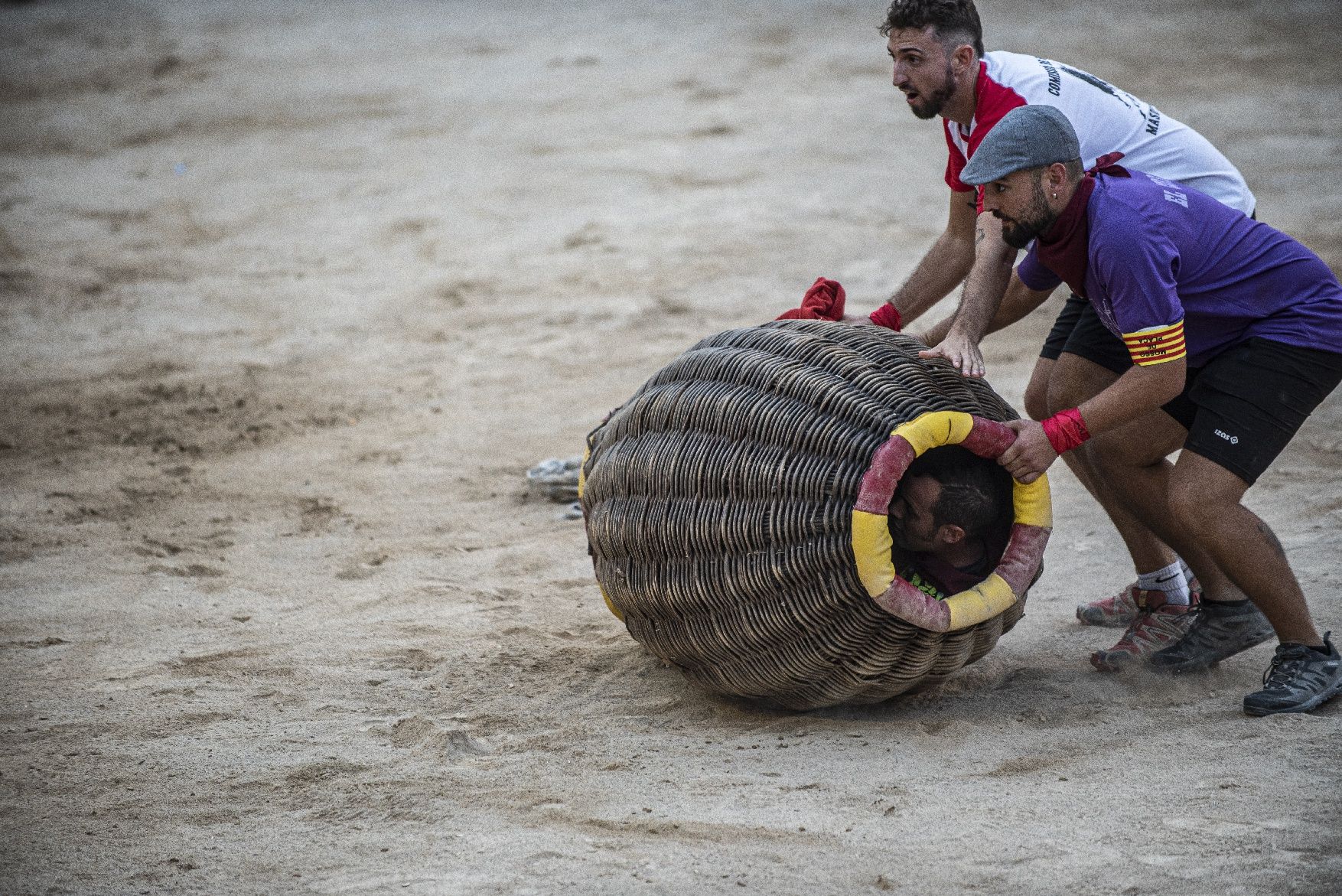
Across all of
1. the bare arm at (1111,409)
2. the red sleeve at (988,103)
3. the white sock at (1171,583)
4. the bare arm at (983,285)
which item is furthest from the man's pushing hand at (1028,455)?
the white sock at (1171,583)

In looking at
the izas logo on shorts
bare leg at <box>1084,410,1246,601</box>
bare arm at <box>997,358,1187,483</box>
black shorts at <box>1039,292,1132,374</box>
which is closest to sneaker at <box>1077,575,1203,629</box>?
bare leg at <box>1084,410,1246,601</box>

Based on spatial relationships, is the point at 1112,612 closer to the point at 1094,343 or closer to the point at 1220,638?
the point at 1220,638

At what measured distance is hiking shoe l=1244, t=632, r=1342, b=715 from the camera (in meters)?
3.53

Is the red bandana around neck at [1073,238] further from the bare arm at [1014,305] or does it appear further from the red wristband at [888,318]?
the red wristband at [888,318]

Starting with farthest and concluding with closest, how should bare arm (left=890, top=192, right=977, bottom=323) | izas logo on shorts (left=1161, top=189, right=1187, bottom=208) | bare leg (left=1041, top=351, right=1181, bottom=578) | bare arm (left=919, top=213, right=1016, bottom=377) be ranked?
1. bare arm (left=890, top=192, right=977, bottom=323)
2. bare leg (left=1041, top=351, right=1181, bottom=578)
3. bare arm (left=919, top=213, right=1016, bottom=377)
4. izas logo on shorts (left=1161, top=189, right=1187, bottom=208)

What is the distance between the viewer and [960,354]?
359cm

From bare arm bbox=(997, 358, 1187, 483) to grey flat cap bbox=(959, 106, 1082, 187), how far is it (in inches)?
23.2

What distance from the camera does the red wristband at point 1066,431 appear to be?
3348 millimetres

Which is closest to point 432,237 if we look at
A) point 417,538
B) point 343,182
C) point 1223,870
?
point 343,182

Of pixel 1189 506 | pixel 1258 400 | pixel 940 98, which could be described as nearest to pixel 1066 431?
pixel 1189 506

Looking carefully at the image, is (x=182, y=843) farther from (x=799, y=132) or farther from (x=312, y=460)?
(x=799, y=132)

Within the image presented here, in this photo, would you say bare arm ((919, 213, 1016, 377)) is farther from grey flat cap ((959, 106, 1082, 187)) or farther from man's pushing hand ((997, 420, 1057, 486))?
grey flat cap ((959, 106, 1082, 187))

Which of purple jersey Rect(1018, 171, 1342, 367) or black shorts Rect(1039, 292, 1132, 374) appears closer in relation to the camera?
purple jersey Rect(1018, 171, 1342, 367)

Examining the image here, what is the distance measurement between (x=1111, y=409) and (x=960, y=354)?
449 millimetres
